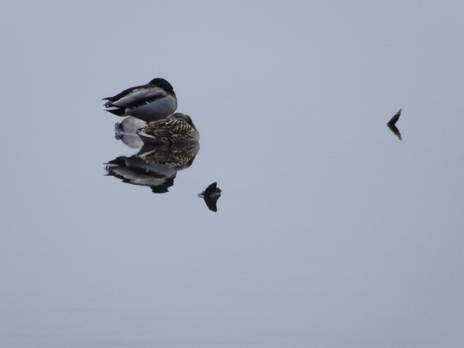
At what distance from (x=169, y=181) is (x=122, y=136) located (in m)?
3.71

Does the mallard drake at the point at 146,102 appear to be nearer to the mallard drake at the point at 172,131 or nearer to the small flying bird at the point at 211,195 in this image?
the mallard drake at the point at 172,131

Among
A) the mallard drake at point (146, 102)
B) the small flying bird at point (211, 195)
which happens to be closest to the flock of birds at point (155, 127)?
the mallard drake at point (146, 102)

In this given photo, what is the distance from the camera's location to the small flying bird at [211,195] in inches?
386

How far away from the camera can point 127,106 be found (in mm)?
14141

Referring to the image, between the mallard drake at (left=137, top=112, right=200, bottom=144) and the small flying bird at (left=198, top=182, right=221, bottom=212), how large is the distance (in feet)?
11.8

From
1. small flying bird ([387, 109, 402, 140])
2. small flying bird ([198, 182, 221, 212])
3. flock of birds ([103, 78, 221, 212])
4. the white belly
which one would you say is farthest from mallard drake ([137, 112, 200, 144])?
small flying bird ([198, 182, 221, 212])

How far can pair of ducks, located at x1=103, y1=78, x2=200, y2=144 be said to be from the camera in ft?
46.0

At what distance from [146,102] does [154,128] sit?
0.41m

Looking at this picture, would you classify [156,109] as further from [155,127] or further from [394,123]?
[394,123]

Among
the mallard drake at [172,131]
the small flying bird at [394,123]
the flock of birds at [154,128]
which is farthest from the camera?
the mallard drake at [172,131]

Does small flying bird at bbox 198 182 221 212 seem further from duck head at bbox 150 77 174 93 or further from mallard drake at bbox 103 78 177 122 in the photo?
duck head at bbox 150 77 174 93

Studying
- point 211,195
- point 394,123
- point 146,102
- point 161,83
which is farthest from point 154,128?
point 211,195

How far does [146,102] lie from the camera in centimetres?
1441

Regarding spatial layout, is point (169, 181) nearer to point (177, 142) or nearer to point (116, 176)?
point (116, 176)
